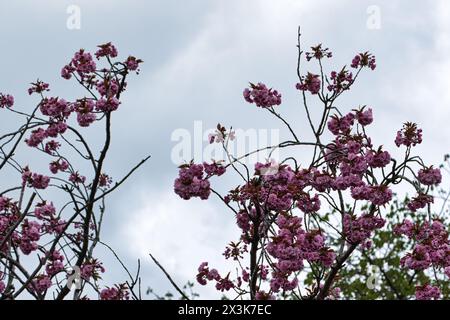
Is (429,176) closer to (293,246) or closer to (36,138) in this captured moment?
(293,246)

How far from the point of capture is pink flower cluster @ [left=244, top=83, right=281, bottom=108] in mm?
→ 7051

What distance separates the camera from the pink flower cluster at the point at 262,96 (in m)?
7.05

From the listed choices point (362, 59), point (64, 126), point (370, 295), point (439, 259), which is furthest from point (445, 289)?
point (64, 126)

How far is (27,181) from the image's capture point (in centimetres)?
686

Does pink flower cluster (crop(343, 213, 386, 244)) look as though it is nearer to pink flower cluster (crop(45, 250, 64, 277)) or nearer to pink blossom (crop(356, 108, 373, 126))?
pink blossom (crop(356, 108, 373, 126))

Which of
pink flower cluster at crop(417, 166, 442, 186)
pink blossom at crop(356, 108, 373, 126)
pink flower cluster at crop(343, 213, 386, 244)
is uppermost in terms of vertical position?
pink blossom at crop(356, 108, 373, 126)

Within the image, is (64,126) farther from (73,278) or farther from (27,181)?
Result: (73,278)

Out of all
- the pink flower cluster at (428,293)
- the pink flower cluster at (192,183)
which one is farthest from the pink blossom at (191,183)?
the pink flower cluster at (428,293)

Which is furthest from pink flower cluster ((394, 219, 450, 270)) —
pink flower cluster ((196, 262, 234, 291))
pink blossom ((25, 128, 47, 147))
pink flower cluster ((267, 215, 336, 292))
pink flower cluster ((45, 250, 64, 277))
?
pink blossom ((25, 128, 47, 147))

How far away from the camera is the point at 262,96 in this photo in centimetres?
708

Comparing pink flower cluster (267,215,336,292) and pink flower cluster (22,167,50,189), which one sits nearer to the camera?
pink flower cluster (267,215,336,292)
